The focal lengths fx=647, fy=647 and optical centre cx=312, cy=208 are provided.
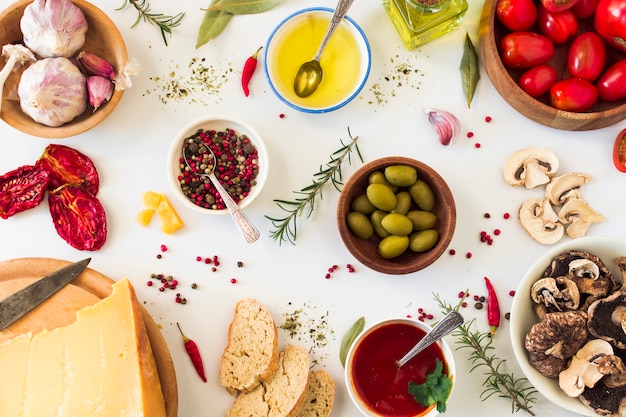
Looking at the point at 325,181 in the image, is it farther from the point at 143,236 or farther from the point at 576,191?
the point at 576,191

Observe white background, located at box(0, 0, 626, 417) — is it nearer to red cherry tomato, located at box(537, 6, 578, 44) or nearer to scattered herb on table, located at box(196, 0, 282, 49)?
scattered herb on table, located at box(196, 0, 282, 49)

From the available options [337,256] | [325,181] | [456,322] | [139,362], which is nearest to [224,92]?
[325,181]

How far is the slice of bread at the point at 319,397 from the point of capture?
1.80 meters

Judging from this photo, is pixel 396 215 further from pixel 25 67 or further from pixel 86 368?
pixel 25 67

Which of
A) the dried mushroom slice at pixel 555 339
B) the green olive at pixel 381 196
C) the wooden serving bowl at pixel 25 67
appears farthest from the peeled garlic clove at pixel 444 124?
the wooden serving bowl at pixel 25 67

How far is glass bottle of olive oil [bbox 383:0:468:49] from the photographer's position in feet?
5.80

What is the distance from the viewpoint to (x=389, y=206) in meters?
1.76

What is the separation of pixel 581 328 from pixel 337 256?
2.26 ft

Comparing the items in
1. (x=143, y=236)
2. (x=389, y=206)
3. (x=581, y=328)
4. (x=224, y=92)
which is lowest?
(x=581, y=328)

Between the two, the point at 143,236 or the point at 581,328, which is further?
the point at 143,236

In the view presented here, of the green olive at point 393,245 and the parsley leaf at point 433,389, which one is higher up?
the green olive at point 393,245

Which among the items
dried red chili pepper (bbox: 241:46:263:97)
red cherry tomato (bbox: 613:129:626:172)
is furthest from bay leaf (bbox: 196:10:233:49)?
red cherry tomato (bbox: 613:129:626:172)

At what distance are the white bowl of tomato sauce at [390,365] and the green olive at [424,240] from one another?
197mm

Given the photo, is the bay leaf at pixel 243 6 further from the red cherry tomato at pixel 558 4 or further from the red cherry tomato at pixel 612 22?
the red cherry tomato at pixel 612 22
